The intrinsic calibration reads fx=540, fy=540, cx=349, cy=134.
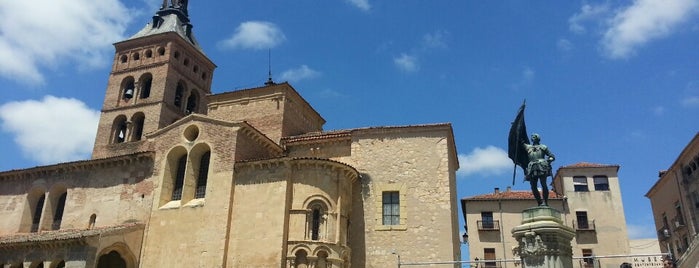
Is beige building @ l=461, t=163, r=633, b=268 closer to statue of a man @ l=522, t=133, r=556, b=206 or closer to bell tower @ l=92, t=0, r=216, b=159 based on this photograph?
bell tower @ l=92, t=0, r=216, b=159

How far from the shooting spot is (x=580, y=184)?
1480 inches

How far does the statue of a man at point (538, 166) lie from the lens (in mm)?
12461

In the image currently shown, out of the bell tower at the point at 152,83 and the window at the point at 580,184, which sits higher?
the bell tower at the point at 152,83

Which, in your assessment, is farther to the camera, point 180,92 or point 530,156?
point 180,92

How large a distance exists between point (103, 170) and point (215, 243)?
9011mm

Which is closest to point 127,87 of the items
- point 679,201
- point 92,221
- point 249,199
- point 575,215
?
point 92,221

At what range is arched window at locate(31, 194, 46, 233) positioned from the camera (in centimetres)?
2825

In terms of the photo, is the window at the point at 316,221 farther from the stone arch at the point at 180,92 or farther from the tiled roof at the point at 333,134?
the stone arch at the point at 180,92

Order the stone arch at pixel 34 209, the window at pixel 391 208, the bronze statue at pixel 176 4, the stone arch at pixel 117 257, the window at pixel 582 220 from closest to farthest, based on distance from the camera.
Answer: the stone arch at pixel 117 257 → the window at pixel 391 208 → the stone arch at pixel 34 209 → the window at pixel 582 220 → the bronze statue at pixel 176 4

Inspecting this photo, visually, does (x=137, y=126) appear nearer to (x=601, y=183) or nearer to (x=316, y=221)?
(x=316, y=221)

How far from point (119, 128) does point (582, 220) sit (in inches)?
1267

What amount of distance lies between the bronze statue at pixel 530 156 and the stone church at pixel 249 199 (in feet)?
31.4

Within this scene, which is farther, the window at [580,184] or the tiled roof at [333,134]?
the window at [580,184]

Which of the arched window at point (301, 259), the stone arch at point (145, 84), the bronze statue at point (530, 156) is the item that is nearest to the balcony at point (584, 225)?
the arched window at point (301, 259)
